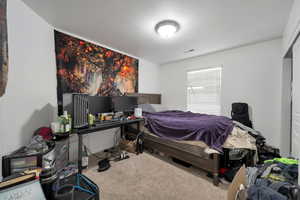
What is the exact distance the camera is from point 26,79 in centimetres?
156

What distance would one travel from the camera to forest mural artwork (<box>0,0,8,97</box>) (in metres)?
1.19

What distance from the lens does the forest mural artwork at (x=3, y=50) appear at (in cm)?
119

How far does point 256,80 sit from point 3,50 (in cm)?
410

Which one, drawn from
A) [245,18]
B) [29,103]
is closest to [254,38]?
[245,18]

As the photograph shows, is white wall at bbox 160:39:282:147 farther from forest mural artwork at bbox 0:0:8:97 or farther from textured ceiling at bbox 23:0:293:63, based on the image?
forest mural artwork at bbox 0:0:8:97

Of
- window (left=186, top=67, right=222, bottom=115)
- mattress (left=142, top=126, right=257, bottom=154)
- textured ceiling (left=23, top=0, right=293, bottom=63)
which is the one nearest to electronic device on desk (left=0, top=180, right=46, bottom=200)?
mattress (left=142, top=126, right=257, bottom=154)

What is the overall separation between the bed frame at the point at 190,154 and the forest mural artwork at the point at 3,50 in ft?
7.21

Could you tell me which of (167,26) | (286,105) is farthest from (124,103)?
(286,105)

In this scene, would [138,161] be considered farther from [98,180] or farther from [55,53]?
[55,53]

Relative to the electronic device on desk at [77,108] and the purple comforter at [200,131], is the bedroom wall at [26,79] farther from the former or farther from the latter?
the purple comforter at [200,131]

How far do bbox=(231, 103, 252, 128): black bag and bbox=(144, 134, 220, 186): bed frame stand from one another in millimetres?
1537

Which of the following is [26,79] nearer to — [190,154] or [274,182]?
[190,154]

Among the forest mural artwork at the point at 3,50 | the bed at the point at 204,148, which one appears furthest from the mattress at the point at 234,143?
the forest mural artwork at the point at 3,50

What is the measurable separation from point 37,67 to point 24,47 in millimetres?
283
